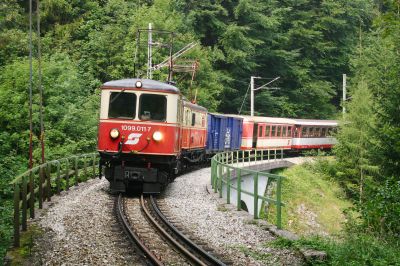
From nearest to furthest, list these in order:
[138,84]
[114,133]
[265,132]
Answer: [114,133] < [138,84] < [265,132]

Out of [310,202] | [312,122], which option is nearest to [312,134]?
[312,122]

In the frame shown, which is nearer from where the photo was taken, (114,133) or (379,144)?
(114,133)

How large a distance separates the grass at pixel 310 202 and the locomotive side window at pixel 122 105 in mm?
11703

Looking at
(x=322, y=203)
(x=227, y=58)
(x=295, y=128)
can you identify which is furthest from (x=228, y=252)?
(x=227, y=58)

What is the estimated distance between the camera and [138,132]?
15367mm

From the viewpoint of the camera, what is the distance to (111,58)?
A: 3469 cm

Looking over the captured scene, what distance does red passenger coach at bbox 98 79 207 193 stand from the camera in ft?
50.3

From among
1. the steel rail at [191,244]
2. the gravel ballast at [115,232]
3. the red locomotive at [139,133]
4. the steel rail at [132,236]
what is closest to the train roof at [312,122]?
the gravel ballast at [115,232]

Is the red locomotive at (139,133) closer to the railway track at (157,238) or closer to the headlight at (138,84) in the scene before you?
the headlight at (138,84)

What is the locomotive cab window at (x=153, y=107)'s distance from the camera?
51.0 feet

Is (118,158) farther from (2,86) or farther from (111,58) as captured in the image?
(111,58)

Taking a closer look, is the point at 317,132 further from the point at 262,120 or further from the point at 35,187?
the point at 35,187

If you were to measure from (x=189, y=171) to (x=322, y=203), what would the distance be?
414 inches

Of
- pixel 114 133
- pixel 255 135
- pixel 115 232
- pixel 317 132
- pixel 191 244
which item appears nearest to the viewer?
pixel 191 244
